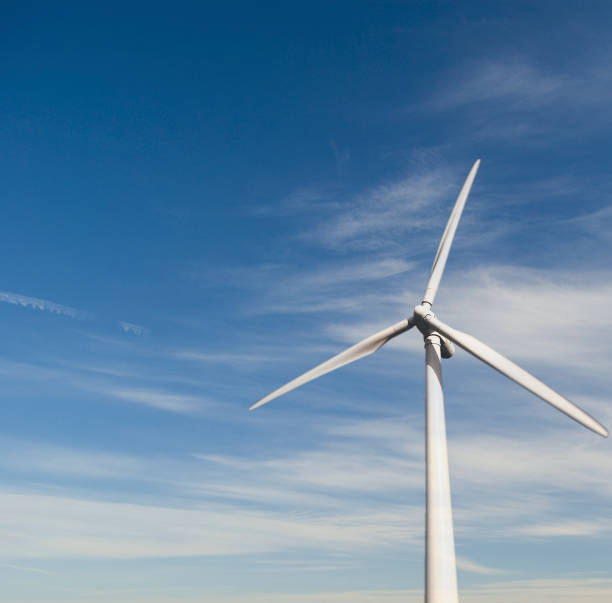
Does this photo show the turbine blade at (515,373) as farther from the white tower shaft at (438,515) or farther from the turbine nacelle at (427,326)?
the white tower shaft at (438,515)

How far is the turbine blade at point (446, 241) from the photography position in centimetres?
4878

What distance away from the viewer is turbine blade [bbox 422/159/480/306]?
48.8m

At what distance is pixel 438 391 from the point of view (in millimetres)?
43531

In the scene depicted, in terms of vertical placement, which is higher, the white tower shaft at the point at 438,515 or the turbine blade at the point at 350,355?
the turbine blade at the point at 350,355

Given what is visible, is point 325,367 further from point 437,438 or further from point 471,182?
point 471,182

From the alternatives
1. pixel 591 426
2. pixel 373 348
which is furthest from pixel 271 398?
pixel 591 426

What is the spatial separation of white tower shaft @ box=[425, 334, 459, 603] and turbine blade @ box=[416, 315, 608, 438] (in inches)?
152

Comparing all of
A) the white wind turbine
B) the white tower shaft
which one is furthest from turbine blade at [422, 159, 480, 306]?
the white tower shaft

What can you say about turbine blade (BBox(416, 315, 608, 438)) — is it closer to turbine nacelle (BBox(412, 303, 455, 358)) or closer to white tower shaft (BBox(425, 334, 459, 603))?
turbine nacelle (BBox(412, 303, 455, 358))

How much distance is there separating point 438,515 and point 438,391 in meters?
8.85

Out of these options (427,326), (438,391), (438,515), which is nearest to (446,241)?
(427,326)

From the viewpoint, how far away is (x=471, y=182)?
2199 inches

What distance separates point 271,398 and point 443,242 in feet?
64.0

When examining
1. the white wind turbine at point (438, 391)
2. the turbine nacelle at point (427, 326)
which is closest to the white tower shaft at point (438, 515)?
the white wind turbine at point (438, 391)
